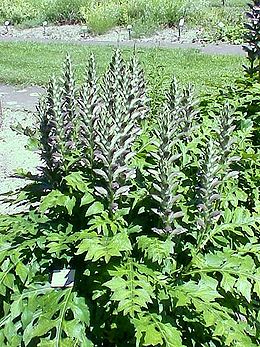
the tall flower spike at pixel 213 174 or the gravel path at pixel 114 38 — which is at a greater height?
the tall flower spike at pixel 213 174

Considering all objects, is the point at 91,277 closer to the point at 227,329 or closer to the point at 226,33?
the point at 227,329

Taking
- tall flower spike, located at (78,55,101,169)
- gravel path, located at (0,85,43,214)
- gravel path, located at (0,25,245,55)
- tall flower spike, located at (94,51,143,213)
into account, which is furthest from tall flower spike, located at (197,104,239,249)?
gravel path, located at (0,25,245,55)

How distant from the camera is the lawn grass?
9.86 metres

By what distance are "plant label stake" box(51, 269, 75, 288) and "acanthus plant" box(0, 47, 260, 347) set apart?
0.11 feet

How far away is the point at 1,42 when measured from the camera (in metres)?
13.5

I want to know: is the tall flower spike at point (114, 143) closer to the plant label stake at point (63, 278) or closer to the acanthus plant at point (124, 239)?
the acanthus plant at point (124, 239)

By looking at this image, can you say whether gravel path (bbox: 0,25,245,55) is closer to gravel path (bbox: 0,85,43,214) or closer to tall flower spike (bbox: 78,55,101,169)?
gravel path (bbox: 0,85,43,214)

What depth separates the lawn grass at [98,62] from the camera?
986 cm

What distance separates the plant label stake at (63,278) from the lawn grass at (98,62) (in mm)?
6710

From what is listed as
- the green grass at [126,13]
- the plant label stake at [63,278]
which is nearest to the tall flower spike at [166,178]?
the plant label stake at [63,278]

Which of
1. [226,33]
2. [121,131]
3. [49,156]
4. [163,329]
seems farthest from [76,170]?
[226,33]

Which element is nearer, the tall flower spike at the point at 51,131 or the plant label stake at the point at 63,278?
the plant label stake at the point at 63,278

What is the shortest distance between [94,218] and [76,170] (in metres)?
0.40

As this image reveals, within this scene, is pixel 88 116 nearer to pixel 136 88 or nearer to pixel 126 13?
pixel 136 88
